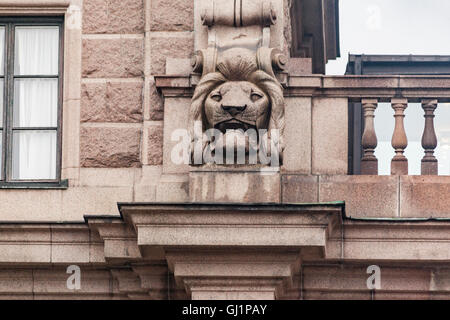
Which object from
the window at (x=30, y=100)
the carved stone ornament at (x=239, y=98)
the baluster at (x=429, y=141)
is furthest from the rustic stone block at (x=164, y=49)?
the baluster at (x=429, y=141)

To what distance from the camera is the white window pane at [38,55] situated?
17.8 meters

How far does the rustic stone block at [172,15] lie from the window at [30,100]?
1.22 meters

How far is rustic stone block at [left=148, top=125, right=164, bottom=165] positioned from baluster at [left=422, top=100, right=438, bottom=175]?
2.90 metres

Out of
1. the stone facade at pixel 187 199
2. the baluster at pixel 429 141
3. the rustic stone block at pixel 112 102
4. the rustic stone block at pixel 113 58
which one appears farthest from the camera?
the rustic stone block at pixel 113 58

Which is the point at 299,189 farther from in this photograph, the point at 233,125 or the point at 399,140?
the point at 399,140

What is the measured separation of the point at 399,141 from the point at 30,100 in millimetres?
4257

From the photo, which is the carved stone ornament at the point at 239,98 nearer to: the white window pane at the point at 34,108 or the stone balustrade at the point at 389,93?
the stone balustrade at the point at 389,93

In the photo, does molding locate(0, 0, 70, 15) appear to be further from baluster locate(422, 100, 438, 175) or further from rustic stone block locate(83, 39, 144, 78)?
baluster locate(422, 100, 438, 175)

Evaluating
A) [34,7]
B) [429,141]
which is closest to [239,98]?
[429,141]

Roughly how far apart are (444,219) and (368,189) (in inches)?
38.5

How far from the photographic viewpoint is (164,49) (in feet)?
56.7

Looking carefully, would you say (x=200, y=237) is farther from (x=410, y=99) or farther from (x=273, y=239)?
(x=410, y=99)

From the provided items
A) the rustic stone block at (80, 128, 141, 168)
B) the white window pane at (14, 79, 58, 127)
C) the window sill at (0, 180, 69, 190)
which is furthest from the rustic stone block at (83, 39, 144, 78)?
the window sill at (0, 180, 69, 190)
